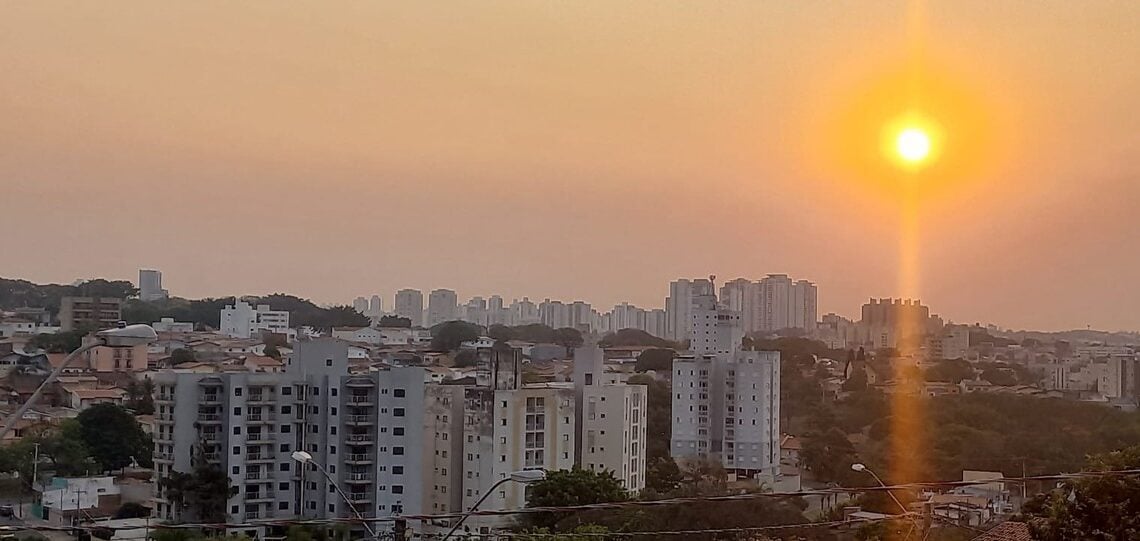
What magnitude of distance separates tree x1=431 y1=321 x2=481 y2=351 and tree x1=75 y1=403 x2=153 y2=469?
15071 millimetres

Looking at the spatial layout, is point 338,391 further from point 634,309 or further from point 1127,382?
point 634,309

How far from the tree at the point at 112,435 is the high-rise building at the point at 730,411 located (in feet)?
31.9

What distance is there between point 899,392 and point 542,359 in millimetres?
8992

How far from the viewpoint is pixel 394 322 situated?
3862 cm

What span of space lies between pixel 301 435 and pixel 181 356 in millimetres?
9568

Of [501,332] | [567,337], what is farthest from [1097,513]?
[567,337]

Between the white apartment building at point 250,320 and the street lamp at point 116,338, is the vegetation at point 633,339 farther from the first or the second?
the street lamp at point 116,338

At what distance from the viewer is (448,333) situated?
34781 mm

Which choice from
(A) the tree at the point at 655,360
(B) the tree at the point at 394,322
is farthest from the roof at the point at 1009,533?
(B) the tree at the point at 394,322

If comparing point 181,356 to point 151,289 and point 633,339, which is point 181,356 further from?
point 633,339

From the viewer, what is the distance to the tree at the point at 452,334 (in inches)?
1325

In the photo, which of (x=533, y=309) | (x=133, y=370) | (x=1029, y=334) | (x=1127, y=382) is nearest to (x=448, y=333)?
(x=533, y=309)

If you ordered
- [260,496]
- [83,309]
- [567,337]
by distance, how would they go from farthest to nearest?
[567,337]
[83,309]
[260,496]

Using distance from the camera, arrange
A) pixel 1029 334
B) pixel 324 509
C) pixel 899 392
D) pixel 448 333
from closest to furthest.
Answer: pixel 324 509
pixel 899 392
pixel 1029 334
pixel 448 333
